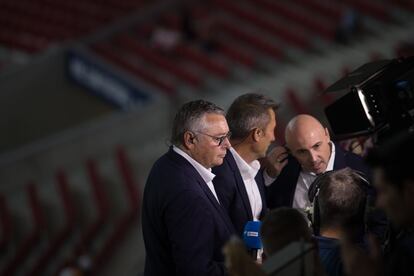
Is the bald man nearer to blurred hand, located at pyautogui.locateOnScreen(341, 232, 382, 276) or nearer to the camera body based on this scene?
the camera body

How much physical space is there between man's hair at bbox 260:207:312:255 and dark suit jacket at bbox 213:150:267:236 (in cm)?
64

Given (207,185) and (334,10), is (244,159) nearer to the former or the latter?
(207,185)

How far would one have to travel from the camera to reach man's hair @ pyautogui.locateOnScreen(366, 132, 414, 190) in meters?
1.83

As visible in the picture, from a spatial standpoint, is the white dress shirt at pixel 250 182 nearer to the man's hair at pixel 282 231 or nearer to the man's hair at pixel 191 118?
the man's hair at pixel 191 118

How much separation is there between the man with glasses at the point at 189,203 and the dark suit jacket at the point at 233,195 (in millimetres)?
136

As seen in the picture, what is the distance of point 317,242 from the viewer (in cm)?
233

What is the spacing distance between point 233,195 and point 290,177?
287mm

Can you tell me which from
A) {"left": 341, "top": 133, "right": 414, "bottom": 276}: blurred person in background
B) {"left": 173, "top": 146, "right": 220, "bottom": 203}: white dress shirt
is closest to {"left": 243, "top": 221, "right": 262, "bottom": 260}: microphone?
{"left": 173, "top": 146, "right": 220, "bottom": 203}: white dress shirt

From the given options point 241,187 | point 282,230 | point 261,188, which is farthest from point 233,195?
point 282,230

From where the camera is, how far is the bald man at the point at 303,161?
306cm

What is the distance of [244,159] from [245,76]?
19.1 ft

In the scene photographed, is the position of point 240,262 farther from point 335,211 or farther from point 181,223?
point 181,223

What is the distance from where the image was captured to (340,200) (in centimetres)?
238

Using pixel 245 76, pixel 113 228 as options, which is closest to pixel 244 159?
pixel 113 228
